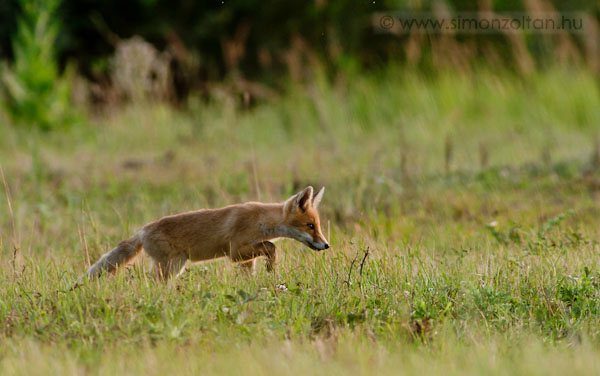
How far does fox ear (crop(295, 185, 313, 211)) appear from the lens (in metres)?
6.41

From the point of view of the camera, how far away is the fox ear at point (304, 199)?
252 inches

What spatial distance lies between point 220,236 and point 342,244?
1.00 metres

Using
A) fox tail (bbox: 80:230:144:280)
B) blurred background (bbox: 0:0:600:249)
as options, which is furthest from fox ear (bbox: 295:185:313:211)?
blurred background (bbox: 0:0:600:249)

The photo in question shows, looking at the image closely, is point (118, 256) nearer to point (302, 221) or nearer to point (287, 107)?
point (302, 221)

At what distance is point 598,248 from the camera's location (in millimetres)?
7051

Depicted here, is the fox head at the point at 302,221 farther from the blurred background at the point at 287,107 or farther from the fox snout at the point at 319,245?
the blurred background at the point at 287,107

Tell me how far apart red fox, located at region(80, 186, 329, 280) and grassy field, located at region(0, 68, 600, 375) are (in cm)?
16

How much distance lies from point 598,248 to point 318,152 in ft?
16.1

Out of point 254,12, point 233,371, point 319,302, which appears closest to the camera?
point 233,371

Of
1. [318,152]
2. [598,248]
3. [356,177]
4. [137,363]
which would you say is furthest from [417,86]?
[137,363]

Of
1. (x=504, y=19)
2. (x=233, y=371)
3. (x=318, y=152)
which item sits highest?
(x=504, y=19)

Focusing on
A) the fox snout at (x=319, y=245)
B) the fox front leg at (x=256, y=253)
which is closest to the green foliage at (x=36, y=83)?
the fox front leg at (x=256, y=253)

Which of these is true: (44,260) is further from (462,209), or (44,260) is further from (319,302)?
(462,209)

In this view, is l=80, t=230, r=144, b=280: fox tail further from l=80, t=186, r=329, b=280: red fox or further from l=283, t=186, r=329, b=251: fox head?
l=283, t=186, r=329, b=251: fox head
